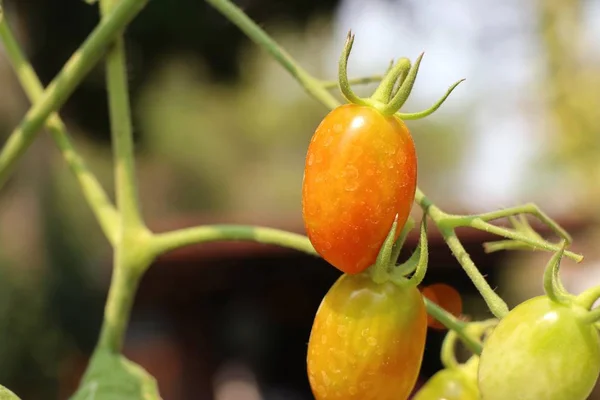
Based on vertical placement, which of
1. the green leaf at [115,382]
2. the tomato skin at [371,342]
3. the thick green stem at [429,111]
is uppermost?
the thick green stem at [429,111]

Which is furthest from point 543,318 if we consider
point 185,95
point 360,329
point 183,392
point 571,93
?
point 185,95

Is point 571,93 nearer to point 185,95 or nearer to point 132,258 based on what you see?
point 185,95

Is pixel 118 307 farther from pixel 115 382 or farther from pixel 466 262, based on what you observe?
pixel 466 262

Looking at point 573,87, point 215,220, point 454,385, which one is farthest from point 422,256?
point 573,87

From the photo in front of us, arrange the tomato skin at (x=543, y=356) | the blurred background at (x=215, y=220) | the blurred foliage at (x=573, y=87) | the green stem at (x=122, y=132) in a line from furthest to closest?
the blurred foliage at (x=573, y=87) < the blurred background at (x=215, y=220) < the green stem at (x=122, y=132) < the tomato skin at (x=543, y=356)

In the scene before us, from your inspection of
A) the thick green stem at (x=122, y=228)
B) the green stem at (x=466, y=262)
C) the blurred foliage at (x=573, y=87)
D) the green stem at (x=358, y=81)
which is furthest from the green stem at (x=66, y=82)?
the blurred foliage at (x=573, y=87)

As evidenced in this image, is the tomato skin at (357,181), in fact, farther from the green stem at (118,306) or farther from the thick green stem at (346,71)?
the green stem at (118,306)
